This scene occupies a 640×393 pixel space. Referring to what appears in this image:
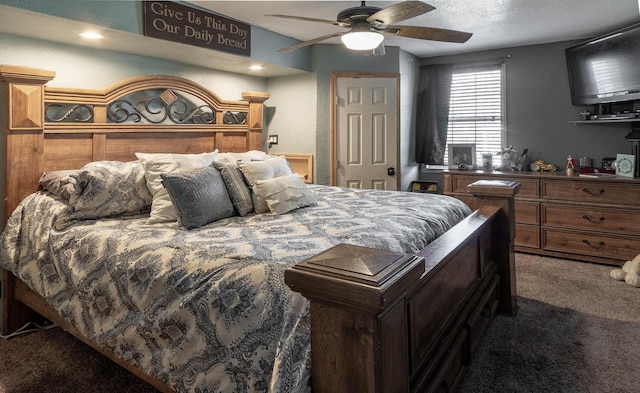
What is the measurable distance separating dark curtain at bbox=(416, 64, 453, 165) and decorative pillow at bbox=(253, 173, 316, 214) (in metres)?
2.99

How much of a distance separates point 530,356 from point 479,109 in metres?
3.58

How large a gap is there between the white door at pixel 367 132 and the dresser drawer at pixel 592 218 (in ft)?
5.39

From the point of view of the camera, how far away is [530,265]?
157 inches

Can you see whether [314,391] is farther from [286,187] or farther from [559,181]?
[559,181]

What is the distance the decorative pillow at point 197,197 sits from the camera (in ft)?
7.34

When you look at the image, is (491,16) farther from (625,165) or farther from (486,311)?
(486,311)

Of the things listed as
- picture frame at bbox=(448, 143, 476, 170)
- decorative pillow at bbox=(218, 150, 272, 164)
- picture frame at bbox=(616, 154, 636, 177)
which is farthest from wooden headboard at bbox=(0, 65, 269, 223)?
picture frame at bbox=(616, 154, 636, 177)

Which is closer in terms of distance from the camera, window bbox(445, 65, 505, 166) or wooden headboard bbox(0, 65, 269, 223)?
wooden headboard bbox(0, 65, 269, 223)

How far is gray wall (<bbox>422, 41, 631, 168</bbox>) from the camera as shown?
4.49m

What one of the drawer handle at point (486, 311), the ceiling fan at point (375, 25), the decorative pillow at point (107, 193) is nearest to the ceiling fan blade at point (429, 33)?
the ceiling fan at point (375, 25)

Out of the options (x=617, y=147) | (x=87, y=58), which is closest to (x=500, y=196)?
(x=617, y=147)

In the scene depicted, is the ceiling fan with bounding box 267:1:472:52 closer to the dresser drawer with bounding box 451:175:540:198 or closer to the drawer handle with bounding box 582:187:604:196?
the dresser drawer with bounding box 451:175:540:198

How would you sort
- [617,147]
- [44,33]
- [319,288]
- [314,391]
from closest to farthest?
[319,288] < [314,391] < [44,33] < [617,147]

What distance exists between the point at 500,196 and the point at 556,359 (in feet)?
3.40
